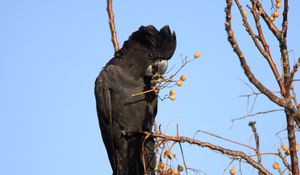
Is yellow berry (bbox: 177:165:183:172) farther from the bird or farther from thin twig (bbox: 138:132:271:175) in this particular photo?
the bird

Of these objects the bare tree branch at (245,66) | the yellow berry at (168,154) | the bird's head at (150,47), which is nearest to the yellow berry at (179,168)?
the yellow berry at (168,154)

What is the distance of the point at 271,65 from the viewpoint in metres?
2.21

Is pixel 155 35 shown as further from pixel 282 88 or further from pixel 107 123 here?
pixel 282 88

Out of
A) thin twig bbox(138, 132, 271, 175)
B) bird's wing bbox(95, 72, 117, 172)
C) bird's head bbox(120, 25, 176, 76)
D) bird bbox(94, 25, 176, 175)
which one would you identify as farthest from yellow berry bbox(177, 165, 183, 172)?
bird's head bbox(120, 25, 176, 76)

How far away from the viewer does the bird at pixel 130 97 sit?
17.6 feet

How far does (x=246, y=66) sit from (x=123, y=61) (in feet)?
11.5

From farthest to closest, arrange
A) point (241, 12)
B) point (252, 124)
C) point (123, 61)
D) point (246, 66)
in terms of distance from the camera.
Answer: point (123, 61), point (252, 124), point (241, 12), point (246, 66)

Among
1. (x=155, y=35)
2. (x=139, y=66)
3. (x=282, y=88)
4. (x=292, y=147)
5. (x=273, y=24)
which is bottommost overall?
(x=292, y=147)

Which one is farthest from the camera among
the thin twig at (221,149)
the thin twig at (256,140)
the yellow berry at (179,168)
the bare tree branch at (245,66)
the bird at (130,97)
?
the bird at (130,97)

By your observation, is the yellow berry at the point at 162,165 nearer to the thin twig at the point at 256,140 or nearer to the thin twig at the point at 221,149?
the thin twig at the point at 221,149

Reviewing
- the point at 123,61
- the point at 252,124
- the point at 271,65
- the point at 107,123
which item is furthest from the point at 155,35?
the point at 271,65

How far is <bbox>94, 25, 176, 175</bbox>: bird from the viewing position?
17.6ft

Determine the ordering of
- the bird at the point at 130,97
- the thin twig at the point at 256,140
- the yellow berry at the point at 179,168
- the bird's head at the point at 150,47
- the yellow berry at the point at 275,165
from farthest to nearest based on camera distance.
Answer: the bird's head at the point at 150,47 < the bird at the point at 130,97 < the yellow berry at the point at 179,168 < the yellow berry at the point at 275,165 < the thin twig at the point at 256,140

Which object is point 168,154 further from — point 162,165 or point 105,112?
point 105,112
